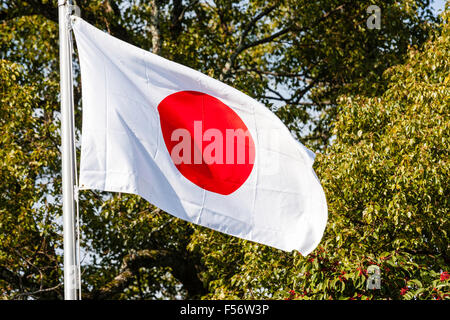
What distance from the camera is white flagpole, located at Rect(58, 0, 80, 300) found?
4.45 metres

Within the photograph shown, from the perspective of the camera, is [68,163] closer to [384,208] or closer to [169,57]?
[384,208]

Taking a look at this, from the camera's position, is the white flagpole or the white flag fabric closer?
the white flagpole

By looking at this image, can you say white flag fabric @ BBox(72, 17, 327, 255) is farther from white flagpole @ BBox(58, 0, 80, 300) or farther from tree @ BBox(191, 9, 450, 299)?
tree @ BBox(191, 9, 450, 299)

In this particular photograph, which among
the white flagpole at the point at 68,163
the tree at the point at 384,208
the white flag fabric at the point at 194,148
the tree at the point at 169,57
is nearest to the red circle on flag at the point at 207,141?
the white flag fabric at the point at 194,148

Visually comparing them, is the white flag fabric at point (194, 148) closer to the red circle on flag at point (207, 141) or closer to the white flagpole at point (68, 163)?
the red circle on flag at point (207, 141)

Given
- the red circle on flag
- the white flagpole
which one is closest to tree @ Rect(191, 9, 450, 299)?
the red circle on flag

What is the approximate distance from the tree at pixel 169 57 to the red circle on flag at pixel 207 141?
506 centimetres

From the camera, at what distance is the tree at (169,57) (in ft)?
37.8

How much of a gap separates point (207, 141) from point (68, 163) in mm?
1203

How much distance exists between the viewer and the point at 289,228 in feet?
17.3

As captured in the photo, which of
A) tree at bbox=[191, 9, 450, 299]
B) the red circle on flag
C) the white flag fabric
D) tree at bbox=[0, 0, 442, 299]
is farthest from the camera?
tree at bbox=[0, 0, 442, 299]

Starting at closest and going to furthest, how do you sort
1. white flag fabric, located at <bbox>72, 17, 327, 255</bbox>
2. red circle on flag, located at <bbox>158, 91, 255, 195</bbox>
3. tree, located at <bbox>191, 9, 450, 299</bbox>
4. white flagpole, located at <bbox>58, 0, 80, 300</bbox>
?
1. white flagpole, located at <bbox>58, 0, 80, 300</bbox>
2. white flag fabric, located at <bbox>72, 17, 327, 255</bbox>
3. red circle on flag, located at <bbox>158, 91, 255, 195</bbox>
4. tree, located at <bbox>191, 9, 450, 299</bbox>

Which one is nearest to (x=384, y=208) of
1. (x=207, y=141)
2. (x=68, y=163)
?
(x=207, y=141)
